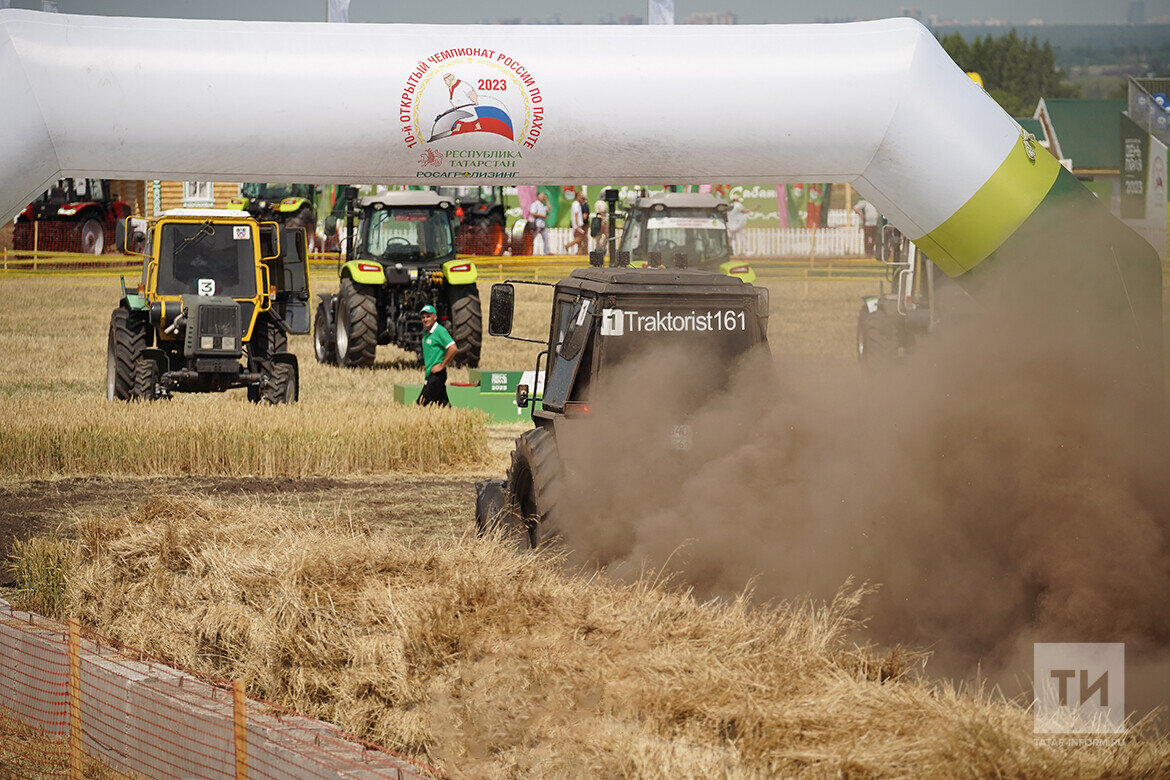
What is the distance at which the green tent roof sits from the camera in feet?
152

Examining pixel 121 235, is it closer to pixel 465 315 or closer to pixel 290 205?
pixel 465 315

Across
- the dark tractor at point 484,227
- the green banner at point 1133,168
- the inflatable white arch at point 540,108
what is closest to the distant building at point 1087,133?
the green banner at point 1133,168

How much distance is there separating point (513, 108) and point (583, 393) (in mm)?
1842

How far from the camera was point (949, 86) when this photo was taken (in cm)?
849

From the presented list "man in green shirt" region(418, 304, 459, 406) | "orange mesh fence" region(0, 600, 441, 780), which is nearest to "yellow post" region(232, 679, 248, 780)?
"orange mesh fence" region(0, 600, 441, 780)

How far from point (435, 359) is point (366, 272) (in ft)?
15.7

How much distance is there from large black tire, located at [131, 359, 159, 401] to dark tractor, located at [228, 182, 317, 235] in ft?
35.0

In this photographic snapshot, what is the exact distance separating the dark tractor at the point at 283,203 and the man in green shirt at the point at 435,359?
11.0m

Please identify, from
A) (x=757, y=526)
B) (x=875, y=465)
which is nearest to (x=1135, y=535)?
(x=875, y=465)

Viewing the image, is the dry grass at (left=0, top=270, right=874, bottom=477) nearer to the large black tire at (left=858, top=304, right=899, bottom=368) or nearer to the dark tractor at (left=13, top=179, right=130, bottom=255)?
the large black tire at (left=858, top=304, right=899, bottom=368)

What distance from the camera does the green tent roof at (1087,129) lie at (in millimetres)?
46406

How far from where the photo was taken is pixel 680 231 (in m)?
21.4

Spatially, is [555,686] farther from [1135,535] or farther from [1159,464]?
[1159,464]

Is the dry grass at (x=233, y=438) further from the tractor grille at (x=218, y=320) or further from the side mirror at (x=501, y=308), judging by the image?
the side mirror at (x=501, y=308)
